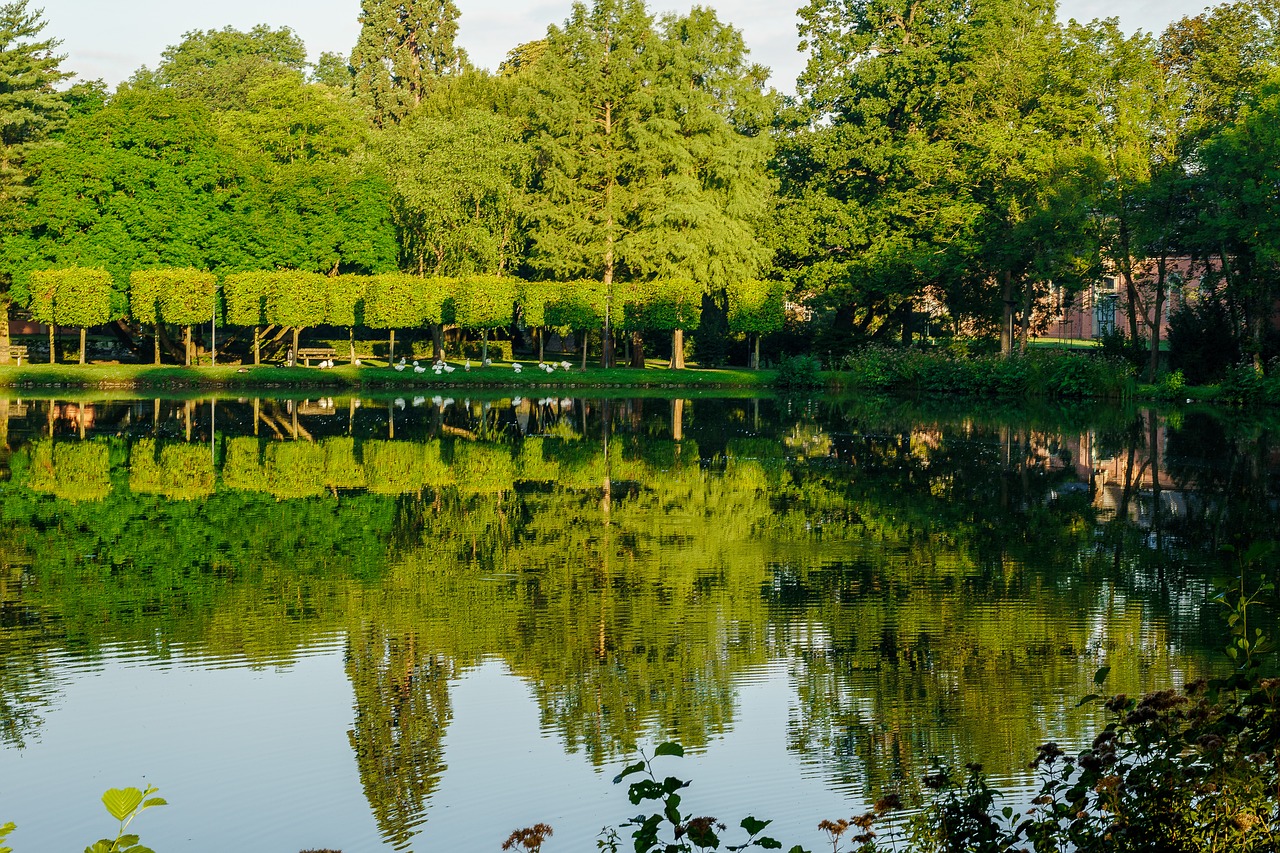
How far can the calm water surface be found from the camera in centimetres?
733

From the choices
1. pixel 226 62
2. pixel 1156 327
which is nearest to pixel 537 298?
pixel 1156 327

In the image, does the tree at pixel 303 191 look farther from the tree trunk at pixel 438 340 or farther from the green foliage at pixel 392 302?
the tree trunk at pixel 438 340

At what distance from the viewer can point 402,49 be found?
70.7 meters

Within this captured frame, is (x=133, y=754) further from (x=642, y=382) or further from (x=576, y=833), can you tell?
(x=642, y=382)

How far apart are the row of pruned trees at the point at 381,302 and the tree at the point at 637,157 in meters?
0.96

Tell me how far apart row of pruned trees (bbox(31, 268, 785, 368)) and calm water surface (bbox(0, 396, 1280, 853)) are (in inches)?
1164

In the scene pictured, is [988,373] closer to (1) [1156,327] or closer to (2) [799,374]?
(1) [1156,327]

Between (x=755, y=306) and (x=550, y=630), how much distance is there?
45532 mm

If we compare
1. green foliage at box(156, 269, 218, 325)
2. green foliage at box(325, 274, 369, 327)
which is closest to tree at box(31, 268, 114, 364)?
green foliage at box(156, 269, 218, 325)

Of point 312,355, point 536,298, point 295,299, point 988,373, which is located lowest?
point 988,373

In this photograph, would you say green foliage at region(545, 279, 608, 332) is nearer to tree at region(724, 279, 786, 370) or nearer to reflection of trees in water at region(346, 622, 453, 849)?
tree at region(724, 279, 786, 370)

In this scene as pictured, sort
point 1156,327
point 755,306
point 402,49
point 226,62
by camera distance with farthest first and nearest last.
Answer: point 226,62, point 402,49, point 755,306, point 1156,327

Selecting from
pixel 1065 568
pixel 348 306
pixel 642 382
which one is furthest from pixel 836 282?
pixel 1065 568

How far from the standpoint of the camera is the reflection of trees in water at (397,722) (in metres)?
7.08
